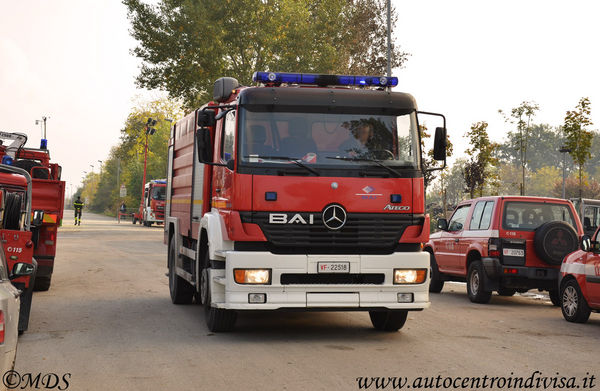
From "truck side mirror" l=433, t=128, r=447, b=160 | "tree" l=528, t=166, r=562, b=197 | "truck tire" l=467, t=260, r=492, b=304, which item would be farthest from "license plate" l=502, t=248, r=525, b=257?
"tree" l=528, t=166, r=562, b=197

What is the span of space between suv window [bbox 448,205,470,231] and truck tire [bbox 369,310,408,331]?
5838 mm

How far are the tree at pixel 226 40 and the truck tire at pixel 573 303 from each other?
2413cm

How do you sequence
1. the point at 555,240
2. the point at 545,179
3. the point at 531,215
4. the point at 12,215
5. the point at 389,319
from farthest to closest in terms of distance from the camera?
the point at 545,179 → the point at 531,215 → the point at 555,240 → the point at 12,215 → the point at 389,319

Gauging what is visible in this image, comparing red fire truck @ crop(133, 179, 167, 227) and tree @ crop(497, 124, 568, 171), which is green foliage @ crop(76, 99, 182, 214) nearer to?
red fire truck @ crop(133, 179, 167, 227)

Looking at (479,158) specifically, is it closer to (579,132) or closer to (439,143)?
(579,132)

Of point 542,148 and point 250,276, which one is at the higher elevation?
point 542,148

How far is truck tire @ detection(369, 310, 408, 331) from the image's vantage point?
10340mm

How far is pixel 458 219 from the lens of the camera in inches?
651

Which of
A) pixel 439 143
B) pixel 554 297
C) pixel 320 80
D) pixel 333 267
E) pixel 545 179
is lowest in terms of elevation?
pixel 554 297

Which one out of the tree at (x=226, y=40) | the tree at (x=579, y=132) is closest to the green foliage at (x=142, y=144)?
the tree at (x=226, y=40)

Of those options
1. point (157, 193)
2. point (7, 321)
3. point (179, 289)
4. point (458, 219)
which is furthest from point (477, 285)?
point (157, 193)

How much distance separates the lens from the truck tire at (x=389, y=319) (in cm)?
1034

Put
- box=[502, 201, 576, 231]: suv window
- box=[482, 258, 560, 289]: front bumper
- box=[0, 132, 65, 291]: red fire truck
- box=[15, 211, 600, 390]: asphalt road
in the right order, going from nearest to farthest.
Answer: box=[15, 211, 600, 390]: asphalt road
box=[0, 132, 65, 291]: red fire truck
box=[482, 258, 560, 289]: front bumper
box=[502, 201, 576, 231]: suv window

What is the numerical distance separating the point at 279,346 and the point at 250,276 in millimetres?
853
